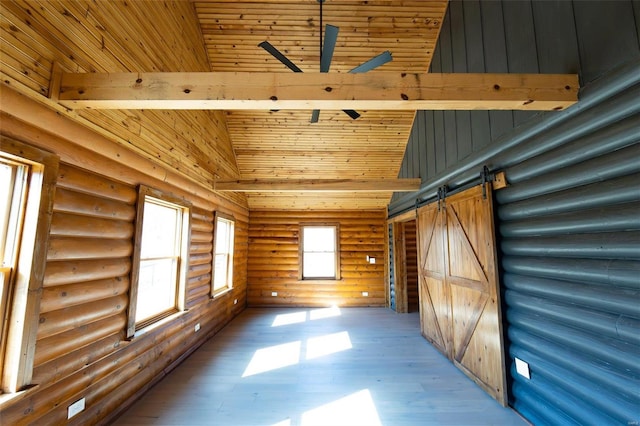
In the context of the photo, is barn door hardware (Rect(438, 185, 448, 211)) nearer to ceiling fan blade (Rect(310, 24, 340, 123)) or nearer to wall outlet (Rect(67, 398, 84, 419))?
ceiling fan blade (Rect(310, 24, 340, 123))

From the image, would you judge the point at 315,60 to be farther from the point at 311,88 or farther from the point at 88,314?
the point at 88,314

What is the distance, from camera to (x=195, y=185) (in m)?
4.20

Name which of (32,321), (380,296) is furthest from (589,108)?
(380,296)

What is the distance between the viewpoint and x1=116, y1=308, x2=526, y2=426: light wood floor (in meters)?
2.57

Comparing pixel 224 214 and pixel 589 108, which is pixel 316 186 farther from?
pixel 589 108

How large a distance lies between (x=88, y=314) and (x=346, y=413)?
248cm

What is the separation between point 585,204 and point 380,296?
5.83m

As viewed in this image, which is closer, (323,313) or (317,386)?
(317,386)

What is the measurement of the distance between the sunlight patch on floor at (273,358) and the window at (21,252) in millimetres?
2219

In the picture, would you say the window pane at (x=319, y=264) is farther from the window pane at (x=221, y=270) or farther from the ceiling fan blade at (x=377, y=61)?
the ceiling fan blade at (x=377, y=61)

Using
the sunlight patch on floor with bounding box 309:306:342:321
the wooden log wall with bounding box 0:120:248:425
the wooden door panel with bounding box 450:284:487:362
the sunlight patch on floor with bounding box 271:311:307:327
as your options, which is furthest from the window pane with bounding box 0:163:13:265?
the sunlight patch on floor with bounding box 309:306:342:321

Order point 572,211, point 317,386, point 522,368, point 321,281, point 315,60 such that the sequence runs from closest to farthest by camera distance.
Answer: point 572,211 → point 522,368 → point 317,386 → point 315,60 → point 321,281

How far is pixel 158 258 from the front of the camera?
343 cm

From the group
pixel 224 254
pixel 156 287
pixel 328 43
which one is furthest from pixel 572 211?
pixel 224 254
